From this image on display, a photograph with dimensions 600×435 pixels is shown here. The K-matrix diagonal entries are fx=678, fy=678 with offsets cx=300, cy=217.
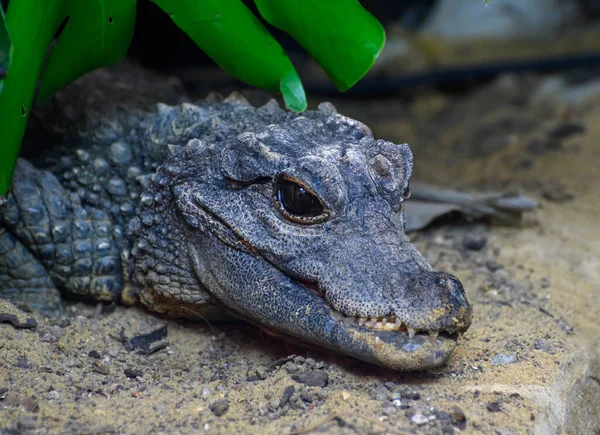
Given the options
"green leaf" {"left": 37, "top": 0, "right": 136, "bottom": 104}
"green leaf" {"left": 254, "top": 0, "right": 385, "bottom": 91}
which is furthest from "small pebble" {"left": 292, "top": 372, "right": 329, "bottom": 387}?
"green leaf" {"left": 37, "top": 0, "right": 136, "bottom": 104}

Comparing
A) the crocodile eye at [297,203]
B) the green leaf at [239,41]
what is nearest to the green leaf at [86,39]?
the green leaf at [239,41]

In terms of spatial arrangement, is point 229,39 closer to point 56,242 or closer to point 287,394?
point 56,242

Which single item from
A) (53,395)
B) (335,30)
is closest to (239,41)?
(335,30)

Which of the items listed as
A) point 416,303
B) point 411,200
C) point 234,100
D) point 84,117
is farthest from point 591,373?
point 84,117

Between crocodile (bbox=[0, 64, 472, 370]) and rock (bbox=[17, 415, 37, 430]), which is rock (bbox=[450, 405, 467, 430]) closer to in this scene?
crocodile (bbox=[0, 64, 472, 370])

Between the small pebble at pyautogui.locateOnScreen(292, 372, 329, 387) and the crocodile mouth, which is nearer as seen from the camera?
the crocodile mouth

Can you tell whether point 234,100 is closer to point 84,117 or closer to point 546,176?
point 84,117
